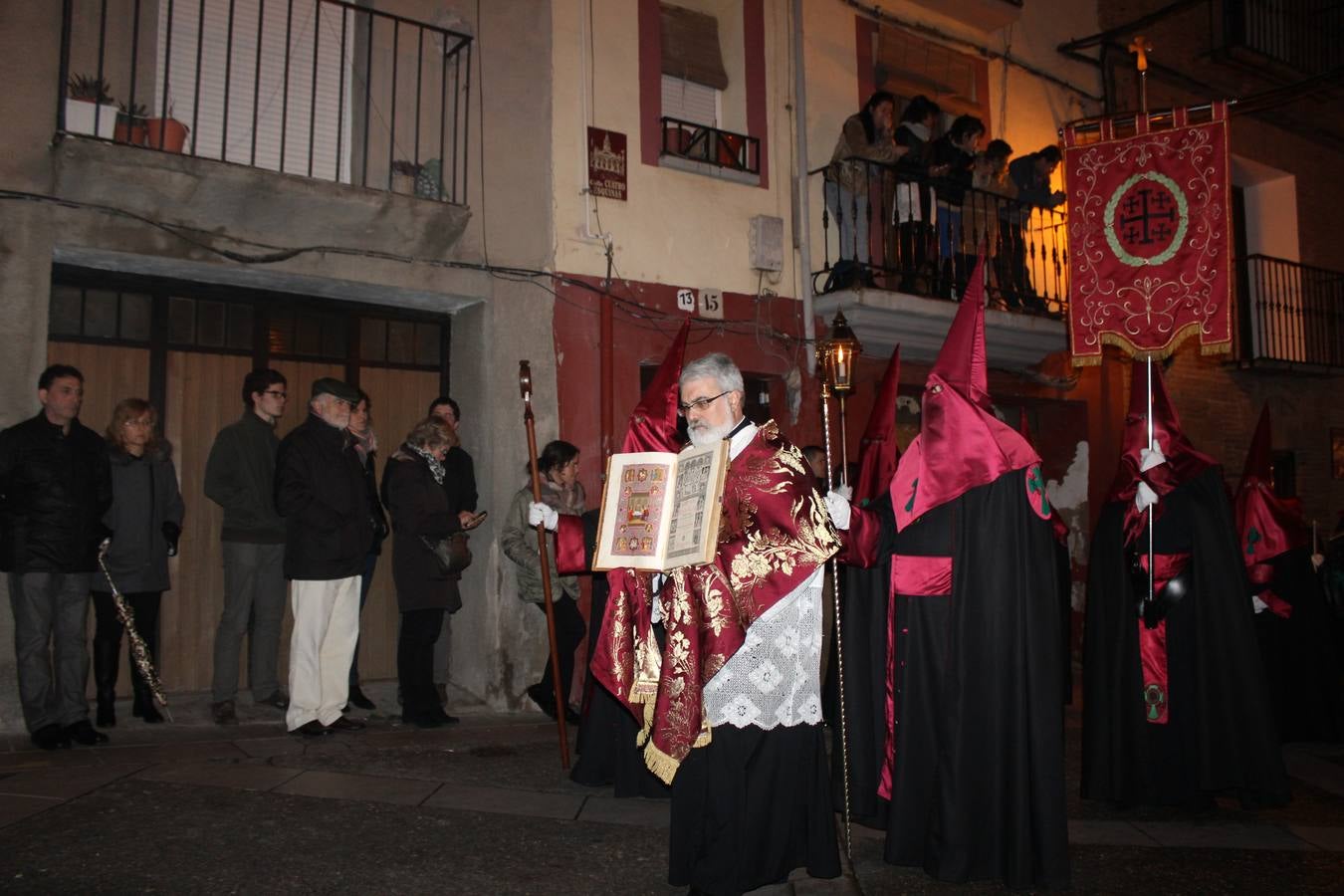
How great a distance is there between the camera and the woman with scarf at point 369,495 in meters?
7.32

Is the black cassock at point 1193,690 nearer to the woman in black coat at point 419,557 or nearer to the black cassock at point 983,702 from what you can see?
the black cassock at point 983,702

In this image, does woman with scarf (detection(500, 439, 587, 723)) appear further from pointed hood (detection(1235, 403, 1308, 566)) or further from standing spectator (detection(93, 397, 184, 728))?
pointed hood (detection(1235, 403, 1308, 566))

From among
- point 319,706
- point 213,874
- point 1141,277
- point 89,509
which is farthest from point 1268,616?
point 89,509

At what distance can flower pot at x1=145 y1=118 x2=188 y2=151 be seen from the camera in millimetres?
7375

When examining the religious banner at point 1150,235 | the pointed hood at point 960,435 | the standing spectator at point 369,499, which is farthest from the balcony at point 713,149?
the pointed hood at point 960,435

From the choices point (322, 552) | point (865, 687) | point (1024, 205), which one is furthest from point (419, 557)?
point (1024, 205)

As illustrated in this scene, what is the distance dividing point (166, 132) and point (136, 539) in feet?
9.08

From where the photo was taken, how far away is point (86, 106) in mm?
7168

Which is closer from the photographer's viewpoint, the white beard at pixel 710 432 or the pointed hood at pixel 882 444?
the white beard at pixel 710 432

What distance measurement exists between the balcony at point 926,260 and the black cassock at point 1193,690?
4648 millimetres

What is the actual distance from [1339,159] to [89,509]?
54.3 ft

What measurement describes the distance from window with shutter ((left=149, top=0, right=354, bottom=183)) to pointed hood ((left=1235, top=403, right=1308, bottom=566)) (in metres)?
7.08

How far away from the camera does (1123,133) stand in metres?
8.78

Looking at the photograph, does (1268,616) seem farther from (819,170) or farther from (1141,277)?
(819,170)
